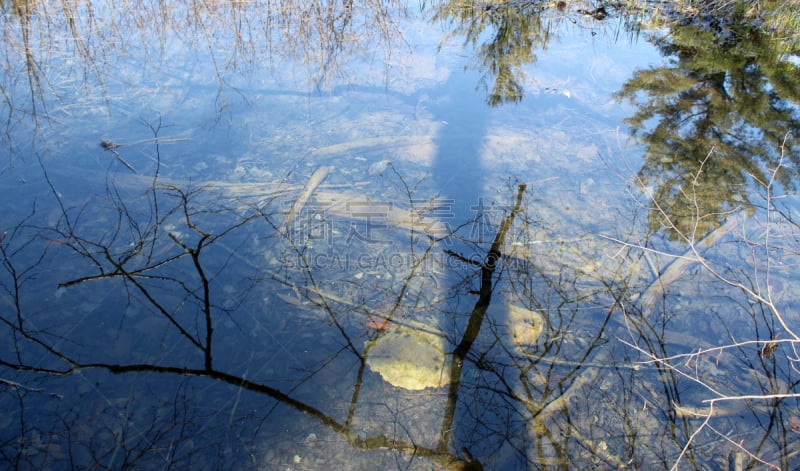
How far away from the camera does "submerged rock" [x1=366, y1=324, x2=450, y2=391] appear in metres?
2.55

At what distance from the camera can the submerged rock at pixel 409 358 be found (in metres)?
2.55

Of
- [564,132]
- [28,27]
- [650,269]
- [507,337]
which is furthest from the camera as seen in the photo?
[28,27]

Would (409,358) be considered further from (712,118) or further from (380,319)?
(712,118)

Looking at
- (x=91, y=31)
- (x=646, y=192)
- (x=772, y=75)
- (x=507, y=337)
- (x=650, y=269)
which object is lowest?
(x=507, y=337)

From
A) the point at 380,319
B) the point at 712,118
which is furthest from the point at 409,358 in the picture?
the point at 712,118

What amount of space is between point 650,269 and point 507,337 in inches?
49.1

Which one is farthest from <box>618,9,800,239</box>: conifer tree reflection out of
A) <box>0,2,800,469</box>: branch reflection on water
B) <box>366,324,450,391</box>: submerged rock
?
<box>366,324,450,391</box>: submerged rock

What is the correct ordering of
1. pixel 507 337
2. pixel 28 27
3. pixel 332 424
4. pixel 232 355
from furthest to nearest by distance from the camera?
1. pixel 28 27
2. pixel 507 337
3. pixel 232 355
4. pixel 332 424

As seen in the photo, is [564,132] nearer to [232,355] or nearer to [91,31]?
[232,355]

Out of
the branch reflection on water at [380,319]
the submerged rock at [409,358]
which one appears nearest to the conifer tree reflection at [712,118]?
the branch reflection on water at [380,319]

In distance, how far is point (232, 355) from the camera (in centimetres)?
262

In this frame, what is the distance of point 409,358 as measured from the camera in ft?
8.75

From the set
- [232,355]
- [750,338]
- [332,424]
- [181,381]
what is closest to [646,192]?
[750,338]

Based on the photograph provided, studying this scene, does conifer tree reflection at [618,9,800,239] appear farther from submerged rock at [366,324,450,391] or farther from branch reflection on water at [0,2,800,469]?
submerged rock at [366,324,450,391]
